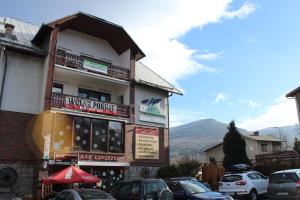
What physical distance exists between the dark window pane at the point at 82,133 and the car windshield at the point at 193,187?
944 cm

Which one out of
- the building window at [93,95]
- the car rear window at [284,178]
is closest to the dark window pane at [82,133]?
the building window at [93,95]

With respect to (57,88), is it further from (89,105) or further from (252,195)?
(252,195)

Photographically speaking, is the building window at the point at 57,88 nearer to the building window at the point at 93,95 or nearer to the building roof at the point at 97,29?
the building window at the point at 93,95

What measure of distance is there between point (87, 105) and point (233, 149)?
39.9 ft

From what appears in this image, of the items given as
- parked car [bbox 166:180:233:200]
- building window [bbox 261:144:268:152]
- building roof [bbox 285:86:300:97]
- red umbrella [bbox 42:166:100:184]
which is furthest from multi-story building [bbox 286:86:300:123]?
building window [bbox 261:144:268:152]

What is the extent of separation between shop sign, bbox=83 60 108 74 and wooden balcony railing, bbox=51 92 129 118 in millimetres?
2305

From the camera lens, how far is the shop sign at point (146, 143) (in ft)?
82.5

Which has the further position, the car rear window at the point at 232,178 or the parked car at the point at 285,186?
the car rear window at the point at 232,178

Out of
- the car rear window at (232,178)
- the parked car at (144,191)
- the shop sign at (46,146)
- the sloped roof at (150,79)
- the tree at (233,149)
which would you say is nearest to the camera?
the parked car at (144,191)

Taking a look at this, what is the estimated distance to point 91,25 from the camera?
25.1 meters

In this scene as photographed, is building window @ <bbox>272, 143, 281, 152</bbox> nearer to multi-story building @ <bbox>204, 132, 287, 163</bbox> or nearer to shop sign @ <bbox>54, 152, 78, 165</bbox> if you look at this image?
multi-story building @ <bbox>204, 132, 287, 163</bbox>

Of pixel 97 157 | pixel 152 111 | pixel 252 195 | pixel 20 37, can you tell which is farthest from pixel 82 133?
pixel 252 195

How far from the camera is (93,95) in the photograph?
25422 mm

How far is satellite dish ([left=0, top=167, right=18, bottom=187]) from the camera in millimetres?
19391
